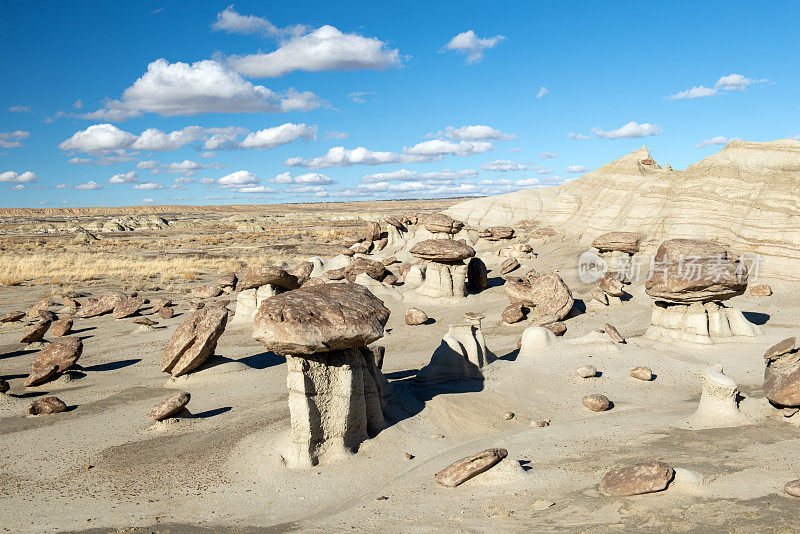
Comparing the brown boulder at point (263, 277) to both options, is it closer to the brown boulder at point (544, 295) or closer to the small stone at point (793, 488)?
the brown boulder at point (544, 295)

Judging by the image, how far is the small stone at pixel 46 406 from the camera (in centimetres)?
1080

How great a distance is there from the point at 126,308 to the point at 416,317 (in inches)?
412

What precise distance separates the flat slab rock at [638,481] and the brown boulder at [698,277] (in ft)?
25.9

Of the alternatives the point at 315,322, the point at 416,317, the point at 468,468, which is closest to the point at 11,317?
the point at 416,317

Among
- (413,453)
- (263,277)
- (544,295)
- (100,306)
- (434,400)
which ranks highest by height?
(263,277)

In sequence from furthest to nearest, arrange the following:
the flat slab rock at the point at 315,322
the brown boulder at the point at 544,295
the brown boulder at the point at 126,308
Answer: the brown boulder at the point at 126,308
the brown boulder at the point at 544,295
the flat slab rock at the point at 315,322

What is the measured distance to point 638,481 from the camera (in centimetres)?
620

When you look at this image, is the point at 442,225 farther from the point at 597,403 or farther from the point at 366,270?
the point at 597,403

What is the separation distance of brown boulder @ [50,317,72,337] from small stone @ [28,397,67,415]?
794cm

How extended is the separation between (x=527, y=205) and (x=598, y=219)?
5242 mm

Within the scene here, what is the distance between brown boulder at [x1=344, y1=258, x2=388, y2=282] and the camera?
22359 mm

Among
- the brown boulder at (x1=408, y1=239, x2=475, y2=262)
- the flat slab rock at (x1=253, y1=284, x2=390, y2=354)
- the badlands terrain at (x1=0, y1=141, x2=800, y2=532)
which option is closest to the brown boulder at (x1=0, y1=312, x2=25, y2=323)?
the badlands terrain at (x1=0, y1=141, x2=800, y2=532)

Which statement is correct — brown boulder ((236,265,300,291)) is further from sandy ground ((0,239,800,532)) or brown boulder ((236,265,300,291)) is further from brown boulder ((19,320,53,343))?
brown boulder ((19,320,53,343))

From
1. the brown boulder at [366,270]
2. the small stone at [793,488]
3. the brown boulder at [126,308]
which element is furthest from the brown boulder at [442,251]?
the small stone at [793,488]
